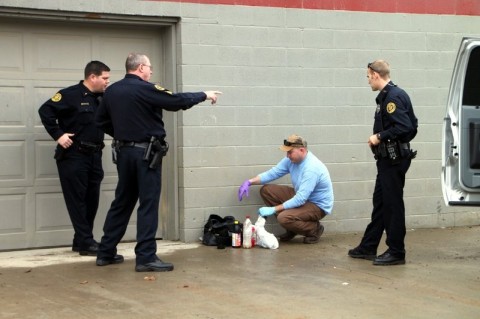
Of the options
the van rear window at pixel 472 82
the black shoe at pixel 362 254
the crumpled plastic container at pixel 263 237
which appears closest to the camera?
the van rear window at pixel 472 82

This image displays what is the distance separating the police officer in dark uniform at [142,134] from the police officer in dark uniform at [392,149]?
1661 mm

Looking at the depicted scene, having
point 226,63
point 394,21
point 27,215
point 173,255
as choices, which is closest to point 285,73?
point 226,63

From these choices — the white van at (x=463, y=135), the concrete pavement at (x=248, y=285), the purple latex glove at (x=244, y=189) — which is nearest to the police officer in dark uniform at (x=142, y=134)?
the concrete pavement at (x=248, y=285)

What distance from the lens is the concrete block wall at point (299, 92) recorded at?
32.9 feet

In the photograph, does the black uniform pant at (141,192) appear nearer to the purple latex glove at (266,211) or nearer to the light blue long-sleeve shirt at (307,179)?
the purple latex glove at (266,211)

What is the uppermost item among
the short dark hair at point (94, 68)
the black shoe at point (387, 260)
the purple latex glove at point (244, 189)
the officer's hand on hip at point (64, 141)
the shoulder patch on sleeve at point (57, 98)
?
the short dark hair at point (94, 68)

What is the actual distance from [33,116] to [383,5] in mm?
4655

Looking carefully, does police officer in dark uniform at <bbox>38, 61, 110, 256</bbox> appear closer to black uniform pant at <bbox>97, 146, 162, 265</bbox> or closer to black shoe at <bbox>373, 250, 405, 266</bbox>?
black uniform pant at <bbox>97, 146, 162, 265</bbox>

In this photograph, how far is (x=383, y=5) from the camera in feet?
36.0

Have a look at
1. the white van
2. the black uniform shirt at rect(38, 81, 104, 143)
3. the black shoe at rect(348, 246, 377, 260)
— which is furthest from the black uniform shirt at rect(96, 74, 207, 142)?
the white van

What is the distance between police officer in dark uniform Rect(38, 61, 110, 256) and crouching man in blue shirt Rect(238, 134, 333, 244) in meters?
1.89

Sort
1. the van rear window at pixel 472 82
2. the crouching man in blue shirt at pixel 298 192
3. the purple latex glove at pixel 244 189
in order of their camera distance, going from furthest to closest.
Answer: the purple latex glove at pixel 244 189 < the crouching man in blue shirt at pixel 298 192 < the van rear window at pixel 472 82

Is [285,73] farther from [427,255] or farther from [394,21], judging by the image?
[427,255]

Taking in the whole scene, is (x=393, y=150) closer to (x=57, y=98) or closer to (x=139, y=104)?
(x=139, y=104)
